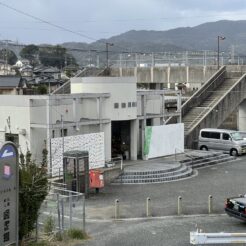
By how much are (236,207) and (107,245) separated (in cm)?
470

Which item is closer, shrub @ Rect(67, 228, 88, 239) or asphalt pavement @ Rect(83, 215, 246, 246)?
shrub @ Rect(67, 228, 88, 239)

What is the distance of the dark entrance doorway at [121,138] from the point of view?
3048 centimetres

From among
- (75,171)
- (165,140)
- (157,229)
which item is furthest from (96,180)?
(165,140)

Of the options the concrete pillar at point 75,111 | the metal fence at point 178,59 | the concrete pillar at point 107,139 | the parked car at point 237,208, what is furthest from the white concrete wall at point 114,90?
the metal fence at point 178,59

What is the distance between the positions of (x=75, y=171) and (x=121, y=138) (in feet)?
29.6

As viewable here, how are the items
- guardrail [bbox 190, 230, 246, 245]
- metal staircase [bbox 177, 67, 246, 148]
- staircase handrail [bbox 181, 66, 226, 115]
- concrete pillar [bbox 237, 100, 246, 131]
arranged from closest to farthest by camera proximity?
guardrail [bbox 190, 230, 246, 245] → metal staircase [bbox 177, 67, 246, 148] → staircase handrail [bbox 181, 66, 226, 115] → concrete pillar [bbox 237, 100, 246, 131]

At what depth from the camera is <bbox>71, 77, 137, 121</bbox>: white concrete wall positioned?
2850 centimetres

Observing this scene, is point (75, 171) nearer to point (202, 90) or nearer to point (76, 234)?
point (76, 234)

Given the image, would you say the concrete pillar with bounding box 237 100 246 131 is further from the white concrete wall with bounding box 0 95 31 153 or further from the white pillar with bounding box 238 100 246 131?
the white concrete wall with bounding box 0 95 31 153

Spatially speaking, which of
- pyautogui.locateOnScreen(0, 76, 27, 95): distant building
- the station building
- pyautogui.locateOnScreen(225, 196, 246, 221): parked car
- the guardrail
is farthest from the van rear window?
the guardrail

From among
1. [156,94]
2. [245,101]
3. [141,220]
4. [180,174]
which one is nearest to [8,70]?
[245,101]

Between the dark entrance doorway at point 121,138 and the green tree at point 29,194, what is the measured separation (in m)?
17.1

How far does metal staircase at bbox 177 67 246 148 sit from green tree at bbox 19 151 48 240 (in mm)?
24477

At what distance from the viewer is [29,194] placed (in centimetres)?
1283
